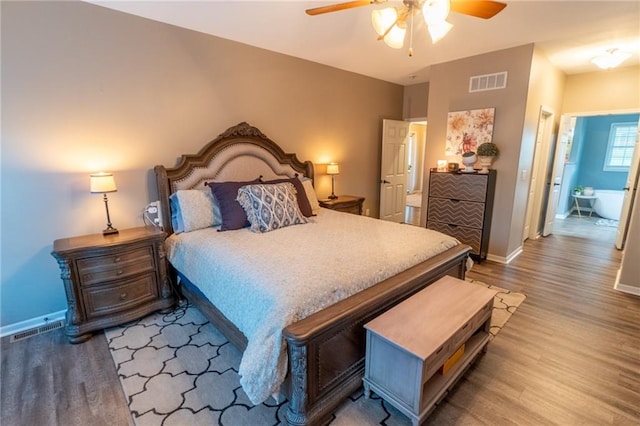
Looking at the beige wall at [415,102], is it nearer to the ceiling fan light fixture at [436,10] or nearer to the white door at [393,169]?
the white door at [393,169]

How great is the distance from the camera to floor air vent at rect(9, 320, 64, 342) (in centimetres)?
239

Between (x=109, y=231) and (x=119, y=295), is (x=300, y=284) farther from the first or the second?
(x=109, y=231)

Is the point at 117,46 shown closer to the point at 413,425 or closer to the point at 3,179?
the point at 3,179

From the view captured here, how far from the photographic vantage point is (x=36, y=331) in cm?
247

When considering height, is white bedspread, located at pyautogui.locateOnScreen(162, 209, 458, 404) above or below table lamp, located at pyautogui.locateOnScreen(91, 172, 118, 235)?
below

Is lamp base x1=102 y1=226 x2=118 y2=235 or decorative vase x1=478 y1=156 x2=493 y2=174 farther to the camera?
decorative vase x1=478 y1=156 x2=493 y2=174

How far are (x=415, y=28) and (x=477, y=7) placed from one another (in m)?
1.37

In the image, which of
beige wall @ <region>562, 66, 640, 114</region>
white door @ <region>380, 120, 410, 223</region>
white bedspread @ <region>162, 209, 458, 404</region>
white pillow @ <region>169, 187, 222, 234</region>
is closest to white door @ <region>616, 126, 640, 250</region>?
beige wall @ <region>562, 66, 640, 114</region>

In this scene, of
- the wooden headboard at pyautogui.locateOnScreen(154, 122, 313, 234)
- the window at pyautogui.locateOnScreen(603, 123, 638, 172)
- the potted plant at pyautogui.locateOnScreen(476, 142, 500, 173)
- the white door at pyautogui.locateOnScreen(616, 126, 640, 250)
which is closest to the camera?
the wooden headboard at pyautogui.locateOnScreen(154, 122, 313, 234)

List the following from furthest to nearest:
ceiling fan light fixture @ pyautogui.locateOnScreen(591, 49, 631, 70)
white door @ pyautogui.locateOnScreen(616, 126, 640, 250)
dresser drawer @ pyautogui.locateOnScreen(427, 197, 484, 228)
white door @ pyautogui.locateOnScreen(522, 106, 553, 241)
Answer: white door @ pyautogui.locateOnScreen(522, 106, 553, 241), white door @ pyautogui.locateOnScreen(616, 126, 640, 250), dresser drawer @ pyautogui.locateOnScreen(427, 197, 484, 228), ceiling fan light fixture @ pyautogui.locateOnScreen(591, 49, 631, 70)

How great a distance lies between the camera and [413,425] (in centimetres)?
158

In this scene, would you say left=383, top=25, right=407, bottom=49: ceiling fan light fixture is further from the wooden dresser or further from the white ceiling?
the wooden dresser

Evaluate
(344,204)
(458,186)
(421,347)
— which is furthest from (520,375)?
(344,204)

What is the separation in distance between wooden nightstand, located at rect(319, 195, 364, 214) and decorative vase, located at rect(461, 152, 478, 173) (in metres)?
1.55
